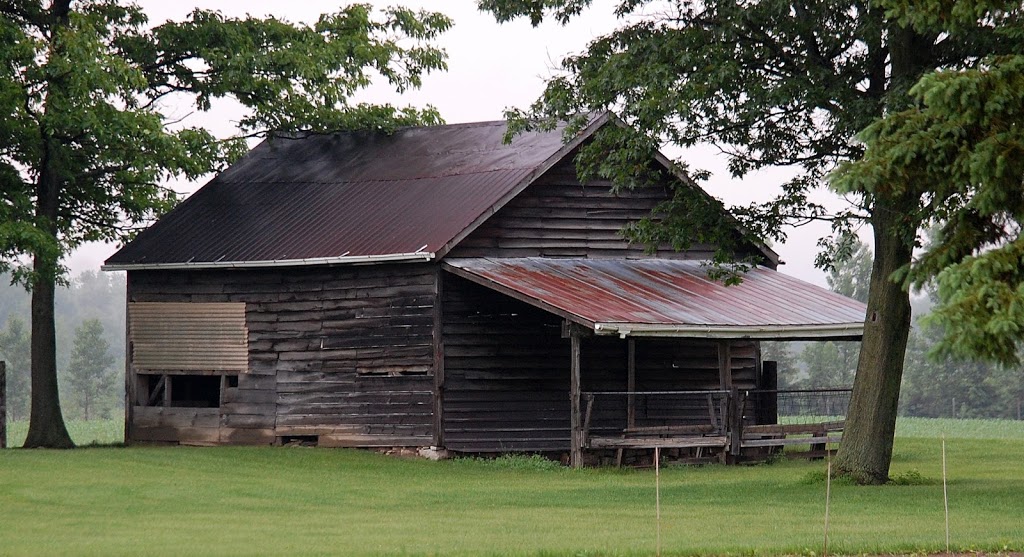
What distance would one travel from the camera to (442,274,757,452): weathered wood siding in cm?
2808

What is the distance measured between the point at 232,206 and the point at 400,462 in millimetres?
8870

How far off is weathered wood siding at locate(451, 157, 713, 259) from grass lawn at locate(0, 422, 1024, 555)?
4.37 metres

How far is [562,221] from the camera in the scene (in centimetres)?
2977

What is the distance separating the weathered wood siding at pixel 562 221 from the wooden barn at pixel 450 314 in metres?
0.04

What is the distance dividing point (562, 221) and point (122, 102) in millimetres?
10941

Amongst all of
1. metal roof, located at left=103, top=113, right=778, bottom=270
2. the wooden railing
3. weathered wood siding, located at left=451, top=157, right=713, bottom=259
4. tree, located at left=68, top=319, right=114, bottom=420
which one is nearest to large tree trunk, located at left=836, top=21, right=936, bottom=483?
the wooden railing

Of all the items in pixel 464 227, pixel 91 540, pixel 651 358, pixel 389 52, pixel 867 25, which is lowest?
pixel 91 540

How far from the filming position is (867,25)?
68.9 ft

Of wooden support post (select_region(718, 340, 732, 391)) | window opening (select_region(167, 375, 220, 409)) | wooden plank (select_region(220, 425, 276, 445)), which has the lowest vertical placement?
wooden plank (select_region(220, 425, 276, 445))

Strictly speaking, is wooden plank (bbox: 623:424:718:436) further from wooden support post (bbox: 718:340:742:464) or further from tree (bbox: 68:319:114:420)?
tree (bbox: 68:319:114:420)

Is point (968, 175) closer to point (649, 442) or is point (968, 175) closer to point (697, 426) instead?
point (649, 442)

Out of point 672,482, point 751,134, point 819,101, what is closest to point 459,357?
point 672,482

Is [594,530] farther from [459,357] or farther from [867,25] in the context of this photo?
[459,357]

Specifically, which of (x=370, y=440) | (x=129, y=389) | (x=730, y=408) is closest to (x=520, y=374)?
(x=370, y=440)
